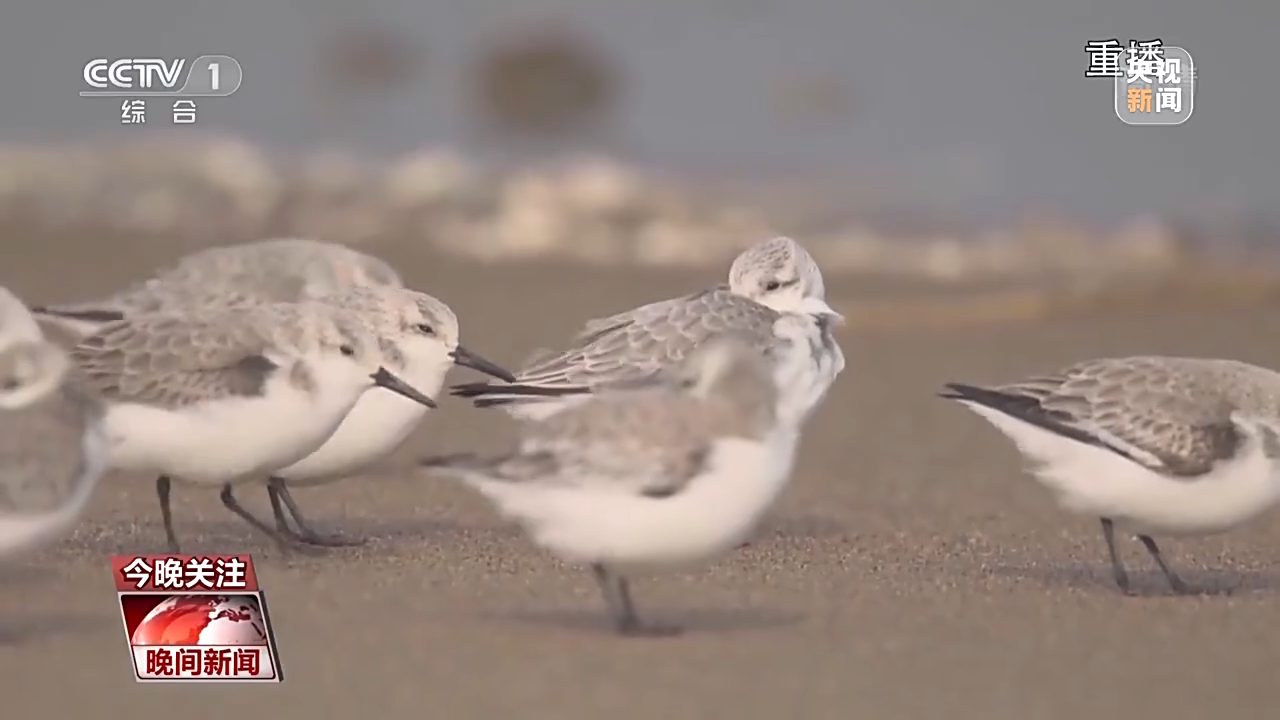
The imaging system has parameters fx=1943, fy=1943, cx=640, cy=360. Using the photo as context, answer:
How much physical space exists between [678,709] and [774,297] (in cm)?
169

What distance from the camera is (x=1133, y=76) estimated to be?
429 cm

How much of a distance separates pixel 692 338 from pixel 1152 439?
1.04m

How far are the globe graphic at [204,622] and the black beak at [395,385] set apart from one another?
2.04 feet

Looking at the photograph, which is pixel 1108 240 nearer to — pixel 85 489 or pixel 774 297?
pixel 774 297

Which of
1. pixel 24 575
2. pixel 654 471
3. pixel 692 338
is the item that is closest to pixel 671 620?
pixel 654 471

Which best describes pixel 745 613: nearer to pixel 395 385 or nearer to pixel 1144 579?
pixel 395 385

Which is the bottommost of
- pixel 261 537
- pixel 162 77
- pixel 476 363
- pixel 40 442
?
pixel 261 537

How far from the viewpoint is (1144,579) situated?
13.6 feet

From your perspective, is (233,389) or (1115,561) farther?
(1115,561)

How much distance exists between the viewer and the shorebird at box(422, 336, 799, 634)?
10.5 ft

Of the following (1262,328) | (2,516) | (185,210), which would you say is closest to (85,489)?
(2,516)

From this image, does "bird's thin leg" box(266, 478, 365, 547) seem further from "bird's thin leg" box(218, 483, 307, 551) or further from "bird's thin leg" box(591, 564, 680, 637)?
"bird's thin leg" box(591, 564, 680, 637)

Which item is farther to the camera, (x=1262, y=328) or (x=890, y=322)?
(x=890, y=322)

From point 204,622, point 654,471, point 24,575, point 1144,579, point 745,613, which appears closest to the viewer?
point 654,471
